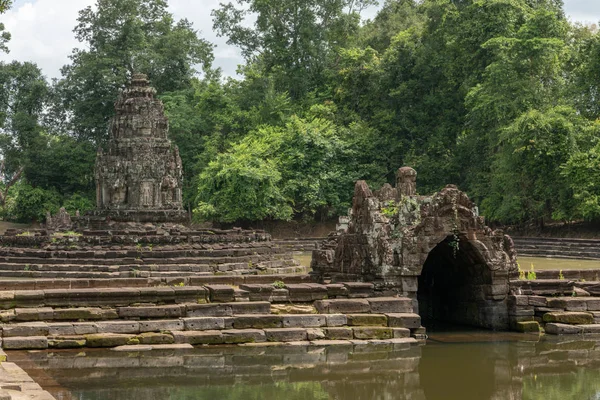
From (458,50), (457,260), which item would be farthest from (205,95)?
(457,260)

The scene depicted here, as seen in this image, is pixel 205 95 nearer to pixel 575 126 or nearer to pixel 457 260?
pixel 575 126

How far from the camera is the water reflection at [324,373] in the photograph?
33.2 feet

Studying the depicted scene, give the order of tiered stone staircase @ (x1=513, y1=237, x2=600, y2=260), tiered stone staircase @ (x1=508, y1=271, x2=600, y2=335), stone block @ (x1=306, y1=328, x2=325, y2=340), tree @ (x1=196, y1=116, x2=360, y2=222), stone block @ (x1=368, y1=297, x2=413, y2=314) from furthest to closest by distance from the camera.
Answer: tree @ (x1=196, y1=116, x2=360, y2=222)
tiered stone staircase @ (x1=513, y1=237, x2=600, y2=260)
tiered stone staircase @ (x1=508, y1=271, x2=600, y2=335)
stone block @ (x1=368, y1=297, x2=413, y2=314)
stone block @ (x1=306, y1=328, x2=325, y2=340)

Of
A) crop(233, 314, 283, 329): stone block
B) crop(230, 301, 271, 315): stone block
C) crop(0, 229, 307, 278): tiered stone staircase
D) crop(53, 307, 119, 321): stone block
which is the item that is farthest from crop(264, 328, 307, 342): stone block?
crop(0, 229, 307, 278): tiered stone staircase

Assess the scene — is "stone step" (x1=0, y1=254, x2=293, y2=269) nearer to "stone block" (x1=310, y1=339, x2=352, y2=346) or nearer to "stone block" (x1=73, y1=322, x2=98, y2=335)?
"stone block" (x1=73, y1=322, x2=98, y2=335)

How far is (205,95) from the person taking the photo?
53.4 m

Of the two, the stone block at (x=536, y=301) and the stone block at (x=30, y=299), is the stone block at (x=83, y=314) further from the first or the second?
the stone block at (x=536, y=301)

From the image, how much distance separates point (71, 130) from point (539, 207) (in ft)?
106

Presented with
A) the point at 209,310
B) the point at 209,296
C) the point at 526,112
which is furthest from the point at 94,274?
the point at 526,112

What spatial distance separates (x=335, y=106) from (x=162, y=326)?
1526 inches

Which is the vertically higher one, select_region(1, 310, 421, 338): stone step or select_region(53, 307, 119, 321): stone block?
select_region(53, 307, 119, 321): stone block

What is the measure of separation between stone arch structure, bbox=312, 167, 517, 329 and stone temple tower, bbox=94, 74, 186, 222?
1785 cm

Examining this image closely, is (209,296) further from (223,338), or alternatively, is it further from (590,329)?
(590,329)

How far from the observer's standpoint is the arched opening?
604 inches
